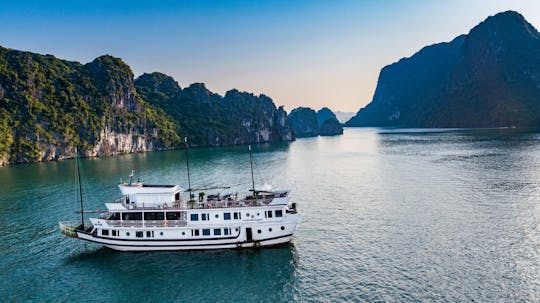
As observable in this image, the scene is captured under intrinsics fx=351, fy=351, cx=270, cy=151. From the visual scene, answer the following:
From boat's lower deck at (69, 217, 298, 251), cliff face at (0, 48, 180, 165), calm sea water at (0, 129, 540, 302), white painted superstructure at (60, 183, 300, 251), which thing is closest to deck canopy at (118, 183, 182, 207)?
white painted superstructure at (60, 183, 300, 251)


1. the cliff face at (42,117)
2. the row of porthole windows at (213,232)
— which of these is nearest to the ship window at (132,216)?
the row of porthole windows at (213,232)

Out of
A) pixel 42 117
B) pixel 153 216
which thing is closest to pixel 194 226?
pixel 153 216

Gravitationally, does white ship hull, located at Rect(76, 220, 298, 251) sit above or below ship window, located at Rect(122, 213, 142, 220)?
below

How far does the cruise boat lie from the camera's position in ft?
128

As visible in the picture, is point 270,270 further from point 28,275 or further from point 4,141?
point 4,141

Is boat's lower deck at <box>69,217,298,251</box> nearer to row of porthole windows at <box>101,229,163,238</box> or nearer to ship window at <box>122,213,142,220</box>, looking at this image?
row of porthole windows at <box>101,229,163,238</box>

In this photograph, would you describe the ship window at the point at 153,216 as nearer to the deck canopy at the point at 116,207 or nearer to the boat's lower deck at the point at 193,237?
the boat's lower deck at the point at 193,237

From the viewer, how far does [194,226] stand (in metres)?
38.9

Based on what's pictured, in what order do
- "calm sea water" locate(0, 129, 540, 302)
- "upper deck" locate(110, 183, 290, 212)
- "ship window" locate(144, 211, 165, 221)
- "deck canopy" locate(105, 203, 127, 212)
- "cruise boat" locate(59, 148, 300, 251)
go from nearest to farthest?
1. "calm sea water" locate(0, 129, 540, 302)
2. "cruise boat" locate(59, 148, 300, 251)
3. "deck canopy" locate(105, 203, 127, 212)
4. "ship window" locate(144, 211, 165, 221)
5. "upper deck" locate(110, 183, 290, 212)

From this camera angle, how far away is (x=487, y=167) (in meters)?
87.0

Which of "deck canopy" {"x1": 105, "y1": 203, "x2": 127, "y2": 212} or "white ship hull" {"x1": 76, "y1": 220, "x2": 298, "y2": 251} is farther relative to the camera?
"deck canopy" {"x1": 105, "y1": 203, "x2": 127, "y2": 212}

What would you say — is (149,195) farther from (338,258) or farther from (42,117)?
(42,117)

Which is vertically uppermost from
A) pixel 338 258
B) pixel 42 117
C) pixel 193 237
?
pixel 42 117

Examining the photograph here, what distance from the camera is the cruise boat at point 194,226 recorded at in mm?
38938
